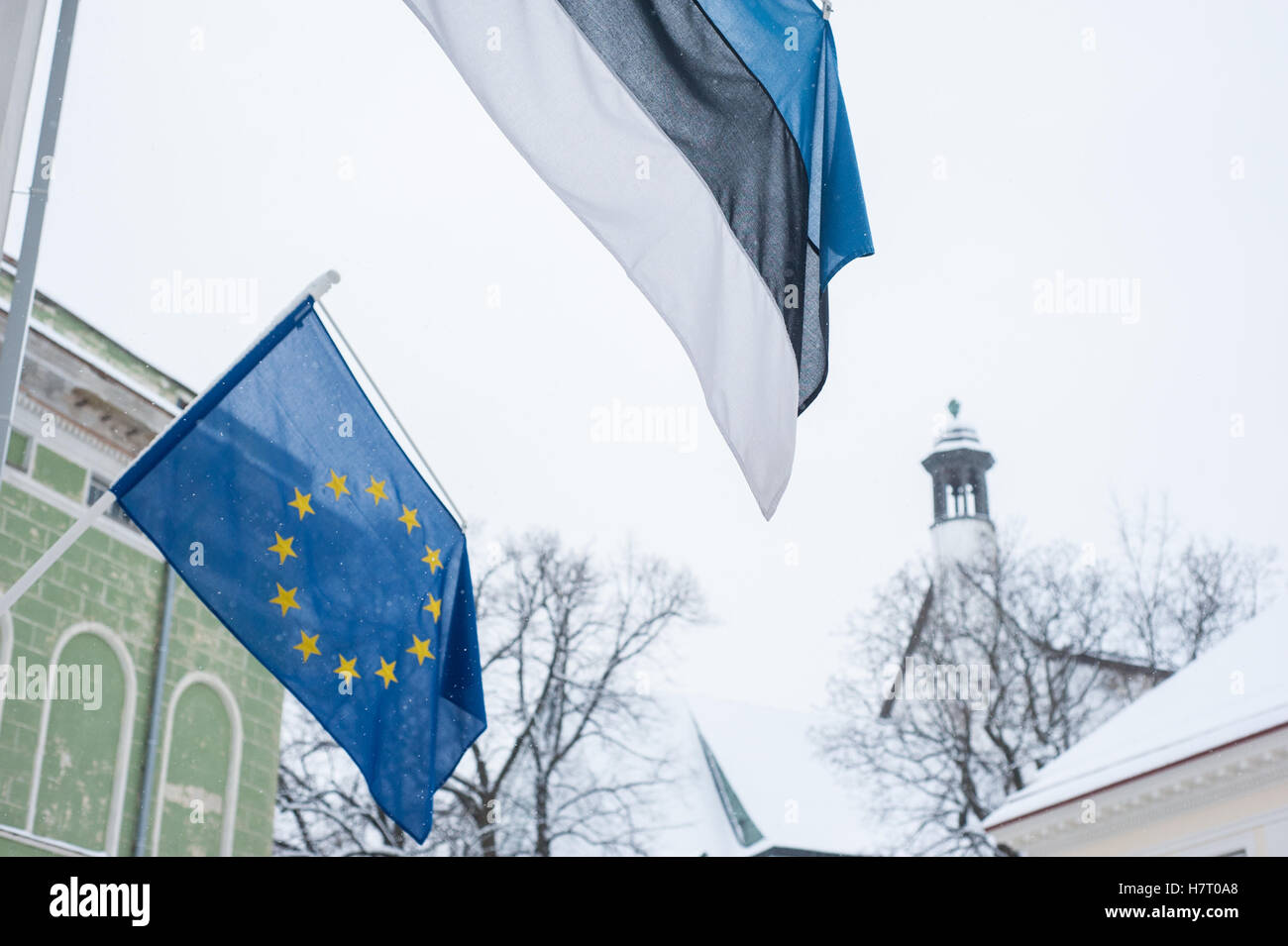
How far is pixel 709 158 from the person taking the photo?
5.27 m

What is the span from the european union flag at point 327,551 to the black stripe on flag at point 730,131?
162cm

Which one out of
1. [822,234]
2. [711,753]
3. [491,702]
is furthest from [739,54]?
[711,753]

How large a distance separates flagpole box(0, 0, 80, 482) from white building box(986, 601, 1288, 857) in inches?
477

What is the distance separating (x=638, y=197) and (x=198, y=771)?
11891 mm

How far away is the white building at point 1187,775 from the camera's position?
577 inches

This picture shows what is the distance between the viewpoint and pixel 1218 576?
31.5 metres

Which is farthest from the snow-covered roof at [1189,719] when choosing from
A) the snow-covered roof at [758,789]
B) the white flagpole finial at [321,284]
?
the snow-covered roof at [758,789]

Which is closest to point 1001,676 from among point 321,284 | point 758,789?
point 758,789

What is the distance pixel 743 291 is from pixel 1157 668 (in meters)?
27.7

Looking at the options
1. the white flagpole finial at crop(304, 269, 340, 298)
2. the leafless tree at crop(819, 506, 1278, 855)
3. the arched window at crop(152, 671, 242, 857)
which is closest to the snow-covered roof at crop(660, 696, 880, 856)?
the leafless tree at crop(819, 506, 1278, 855)

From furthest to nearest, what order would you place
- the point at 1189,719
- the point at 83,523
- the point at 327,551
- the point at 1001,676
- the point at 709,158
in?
the point at 1001,676, the point at 1189,719, the point at 327,551, the point at 709,158, the point at 83,523

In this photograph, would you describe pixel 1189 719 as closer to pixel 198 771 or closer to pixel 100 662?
pixel 198 771

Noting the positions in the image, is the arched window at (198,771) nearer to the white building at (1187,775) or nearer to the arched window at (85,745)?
the arched window at (85,745)
